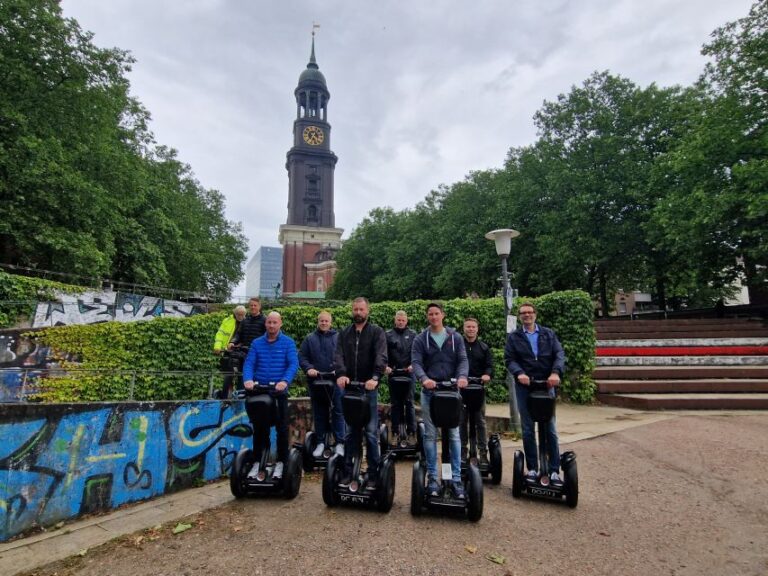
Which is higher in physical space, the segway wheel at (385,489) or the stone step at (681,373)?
the stone step at (681,373)

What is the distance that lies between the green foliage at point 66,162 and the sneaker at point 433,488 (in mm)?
16603

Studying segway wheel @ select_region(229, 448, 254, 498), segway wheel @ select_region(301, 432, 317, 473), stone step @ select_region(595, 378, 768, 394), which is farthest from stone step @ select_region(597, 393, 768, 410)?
segway wheel @ select_region(229, 448, 254, 498)

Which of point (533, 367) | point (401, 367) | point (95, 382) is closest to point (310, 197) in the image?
point (95, 382)

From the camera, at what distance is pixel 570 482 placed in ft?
14.0

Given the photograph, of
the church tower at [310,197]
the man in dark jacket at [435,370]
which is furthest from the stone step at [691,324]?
the church tower at [310,197]

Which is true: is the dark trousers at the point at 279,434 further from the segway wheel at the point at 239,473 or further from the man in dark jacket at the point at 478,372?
the man in dark jacket at the point at 478,372

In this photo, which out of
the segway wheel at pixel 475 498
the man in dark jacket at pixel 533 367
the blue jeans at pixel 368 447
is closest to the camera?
the segway wheel at pixel 475 498

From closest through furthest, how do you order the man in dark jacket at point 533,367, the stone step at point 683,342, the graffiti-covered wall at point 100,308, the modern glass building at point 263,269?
the man in dark jacket at point 533,367
the stone step at point 683,342
the graffiti-covered wall at point 100,308
the modern glass building at point 263,269

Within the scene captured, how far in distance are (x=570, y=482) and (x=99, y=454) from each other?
4.87m

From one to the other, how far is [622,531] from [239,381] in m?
5.69

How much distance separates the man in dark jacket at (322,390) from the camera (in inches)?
205

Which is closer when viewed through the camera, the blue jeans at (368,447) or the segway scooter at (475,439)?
the blue jeans at (368,447)

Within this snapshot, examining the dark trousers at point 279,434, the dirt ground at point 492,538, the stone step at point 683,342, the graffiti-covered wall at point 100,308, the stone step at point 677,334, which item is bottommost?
the dirt ground at point 492,538

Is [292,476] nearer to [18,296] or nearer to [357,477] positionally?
[357,477]
